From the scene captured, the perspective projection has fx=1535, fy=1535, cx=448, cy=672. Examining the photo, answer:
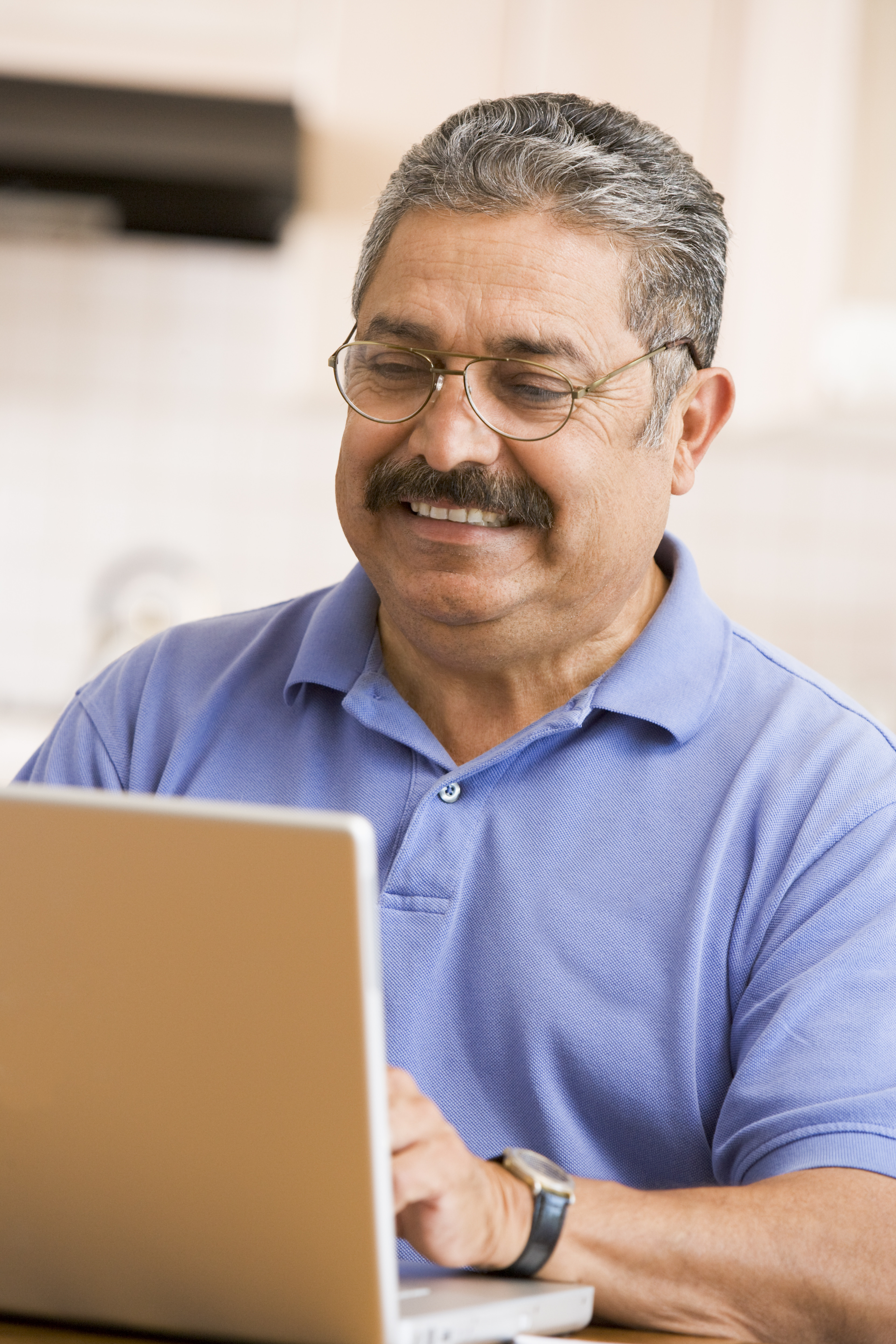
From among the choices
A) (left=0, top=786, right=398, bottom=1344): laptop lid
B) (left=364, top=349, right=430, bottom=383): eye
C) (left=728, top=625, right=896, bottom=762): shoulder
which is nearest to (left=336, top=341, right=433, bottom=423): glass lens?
(left=364, top=349, right=430, bottom=383): eye

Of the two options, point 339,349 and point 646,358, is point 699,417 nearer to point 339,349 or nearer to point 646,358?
point 646,358

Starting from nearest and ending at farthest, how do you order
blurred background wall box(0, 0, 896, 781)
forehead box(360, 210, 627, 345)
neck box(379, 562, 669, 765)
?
forehead box(360, 210, 627, 345) < neck box(379, 562, 669, 765) < blurred background wall box(0, 0, 896, 781)

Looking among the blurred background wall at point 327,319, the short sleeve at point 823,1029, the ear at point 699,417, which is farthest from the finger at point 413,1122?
the blurred background wall at point 327,319

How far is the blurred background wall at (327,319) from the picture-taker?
2600 mm

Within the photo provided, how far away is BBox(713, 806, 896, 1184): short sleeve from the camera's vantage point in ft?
3.18

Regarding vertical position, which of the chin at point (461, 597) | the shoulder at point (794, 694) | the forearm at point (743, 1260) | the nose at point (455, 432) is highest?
the nose at point (455, 432)

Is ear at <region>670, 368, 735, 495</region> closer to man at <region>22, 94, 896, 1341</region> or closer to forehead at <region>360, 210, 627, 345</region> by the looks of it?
man at <region>22, 94, 896, 1341</region>

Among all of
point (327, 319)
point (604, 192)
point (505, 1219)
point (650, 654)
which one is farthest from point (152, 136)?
point (505, 1219)

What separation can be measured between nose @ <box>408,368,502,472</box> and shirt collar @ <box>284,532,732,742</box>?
209mm

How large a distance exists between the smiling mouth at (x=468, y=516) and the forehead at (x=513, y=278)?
5.2 inches

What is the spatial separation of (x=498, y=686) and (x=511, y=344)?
0.28 meters

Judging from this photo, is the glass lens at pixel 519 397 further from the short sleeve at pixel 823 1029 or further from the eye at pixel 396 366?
the short sleeve at pixel 823 1029

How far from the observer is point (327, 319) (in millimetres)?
2850

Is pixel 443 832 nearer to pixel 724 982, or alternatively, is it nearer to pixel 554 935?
pixel 554 935
